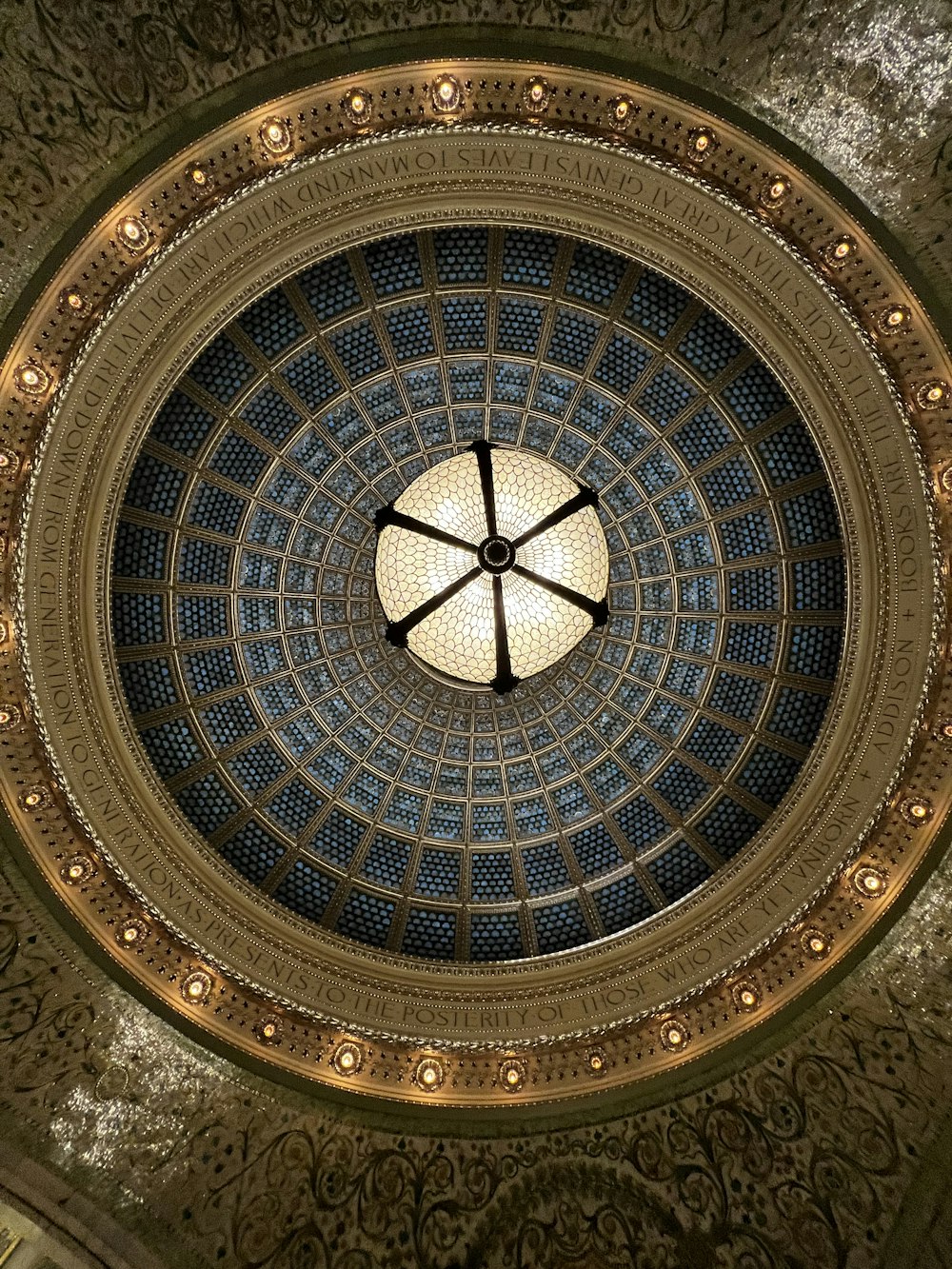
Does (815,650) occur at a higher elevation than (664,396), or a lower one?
lower

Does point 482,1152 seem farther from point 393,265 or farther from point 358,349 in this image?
point 393,265

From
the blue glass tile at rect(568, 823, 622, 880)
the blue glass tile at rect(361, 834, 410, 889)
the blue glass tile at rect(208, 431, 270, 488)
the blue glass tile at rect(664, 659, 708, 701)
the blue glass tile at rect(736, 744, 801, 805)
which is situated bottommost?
the blue glass tile at rect(361, 834, 410, 889)

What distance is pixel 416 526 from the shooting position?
640 cm

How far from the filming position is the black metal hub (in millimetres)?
6684

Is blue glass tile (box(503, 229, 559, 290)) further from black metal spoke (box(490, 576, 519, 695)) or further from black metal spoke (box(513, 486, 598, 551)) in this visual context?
black metal spoke (box(490, 576, 519, 695))

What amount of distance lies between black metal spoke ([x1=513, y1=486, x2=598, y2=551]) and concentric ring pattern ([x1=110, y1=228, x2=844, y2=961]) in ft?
5.63

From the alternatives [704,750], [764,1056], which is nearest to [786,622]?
[704,750]

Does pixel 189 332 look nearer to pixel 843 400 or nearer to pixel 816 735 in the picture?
pixel 843 400

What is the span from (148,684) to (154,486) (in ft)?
7.78

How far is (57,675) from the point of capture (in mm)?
6965

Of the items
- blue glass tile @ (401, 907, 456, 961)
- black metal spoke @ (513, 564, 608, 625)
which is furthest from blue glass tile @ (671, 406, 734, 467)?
blue glass tile @ (401, 907, 456, 961)

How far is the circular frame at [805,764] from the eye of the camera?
6195 mm

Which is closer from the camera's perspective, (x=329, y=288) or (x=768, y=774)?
(x=329, y=288)

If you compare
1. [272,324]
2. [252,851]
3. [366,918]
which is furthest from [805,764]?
[272,324]
